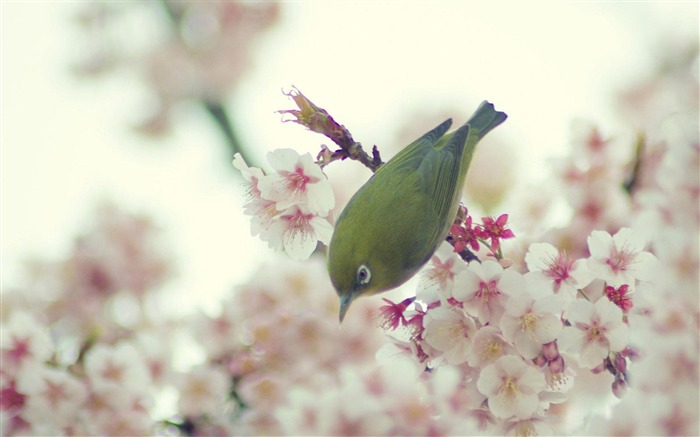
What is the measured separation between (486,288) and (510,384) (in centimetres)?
20

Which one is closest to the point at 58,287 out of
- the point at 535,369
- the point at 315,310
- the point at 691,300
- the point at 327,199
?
the point at 315,310

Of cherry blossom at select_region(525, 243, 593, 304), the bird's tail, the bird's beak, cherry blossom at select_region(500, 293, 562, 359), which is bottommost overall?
cherry blossom at select_region(500, 293, 562, 359)

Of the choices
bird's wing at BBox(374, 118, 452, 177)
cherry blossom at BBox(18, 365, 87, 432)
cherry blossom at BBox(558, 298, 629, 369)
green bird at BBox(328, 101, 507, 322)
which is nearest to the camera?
cherry blossom at BBox(558, 298, 629, 369)

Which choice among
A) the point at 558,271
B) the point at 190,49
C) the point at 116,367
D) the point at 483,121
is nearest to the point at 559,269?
the point at 558,271

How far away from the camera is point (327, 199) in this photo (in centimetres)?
173

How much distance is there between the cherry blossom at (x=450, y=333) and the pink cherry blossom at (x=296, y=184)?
330mm

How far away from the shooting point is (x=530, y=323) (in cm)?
164

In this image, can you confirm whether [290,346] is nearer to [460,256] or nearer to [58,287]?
[460,256]

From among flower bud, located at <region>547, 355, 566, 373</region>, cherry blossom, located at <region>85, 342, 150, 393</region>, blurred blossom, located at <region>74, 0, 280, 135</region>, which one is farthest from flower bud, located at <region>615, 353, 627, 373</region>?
blurred blossom, located at <region>74, 0, 280, 135</region>

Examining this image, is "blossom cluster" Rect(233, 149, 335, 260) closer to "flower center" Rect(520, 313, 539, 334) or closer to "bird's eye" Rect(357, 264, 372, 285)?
"bird's eye" Rect(357, 264, 372, 285)

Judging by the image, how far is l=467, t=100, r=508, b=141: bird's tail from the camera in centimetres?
265

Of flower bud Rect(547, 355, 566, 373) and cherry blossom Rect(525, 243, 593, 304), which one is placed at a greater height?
cherry blossom Rect(525, 243, 593, 304)

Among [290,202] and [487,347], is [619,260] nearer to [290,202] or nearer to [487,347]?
[487,347]

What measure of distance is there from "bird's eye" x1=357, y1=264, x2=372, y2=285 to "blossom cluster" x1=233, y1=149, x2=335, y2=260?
0.27 meters
